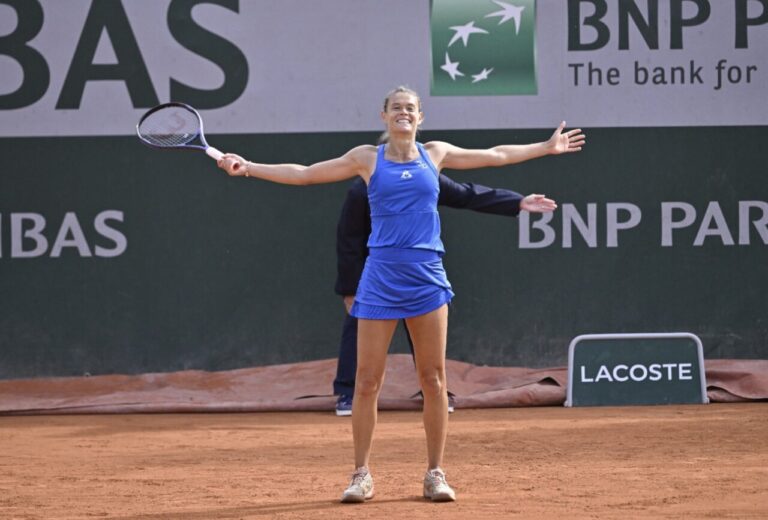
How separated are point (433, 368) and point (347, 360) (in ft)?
10.7

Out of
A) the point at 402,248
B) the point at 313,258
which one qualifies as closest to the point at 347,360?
the point at 313,258

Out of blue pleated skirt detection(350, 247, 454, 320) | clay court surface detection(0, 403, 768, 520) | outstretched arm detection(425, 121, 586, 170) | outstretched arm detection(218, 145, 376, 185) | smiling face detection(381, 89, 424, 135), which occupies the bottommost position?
clay court surface detection(0, 403, 768, 520)

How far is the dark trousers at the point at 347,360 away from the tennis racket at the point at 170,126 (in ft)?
8.24

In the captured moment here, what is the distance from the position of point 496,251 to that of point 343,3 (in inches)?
85.9

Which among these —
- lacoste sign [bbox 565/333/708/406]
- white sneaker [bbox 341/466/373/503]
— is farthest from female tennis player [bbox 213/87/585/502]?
Result: lacoste sign [bbox 565/333/708/406]

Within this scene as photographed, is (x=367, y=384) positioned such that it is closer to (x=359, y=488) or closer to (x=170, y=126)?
(x=359, y=488)

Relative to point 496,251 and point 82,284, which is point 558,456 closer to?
point 496,251

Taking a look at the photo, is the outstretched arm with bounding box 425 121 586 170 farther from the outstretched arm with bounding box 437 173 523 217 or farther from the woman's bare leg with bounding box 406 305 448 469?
the woman's bare leg with bounding box 406 305 448 469

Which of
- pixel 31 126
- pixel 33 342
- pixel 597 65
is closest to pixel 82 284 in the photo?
pixel 33 342

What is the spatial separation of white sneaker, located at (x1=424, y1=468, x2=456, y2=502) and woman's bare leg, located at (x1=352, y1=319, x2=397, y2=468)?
0.91 feet

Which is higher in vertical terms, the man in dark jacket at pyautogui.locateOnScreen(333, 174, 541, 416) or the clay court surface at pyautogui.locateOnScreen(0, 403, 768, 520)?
the man in dark jacket at pyautogui.locateOnScreen(333, 174, 541, 416)

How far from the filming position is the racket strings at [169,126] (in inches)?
247

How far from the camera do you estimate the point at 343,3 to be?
383 inches

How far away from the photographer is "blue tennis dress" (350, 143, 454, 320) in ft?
17.6
